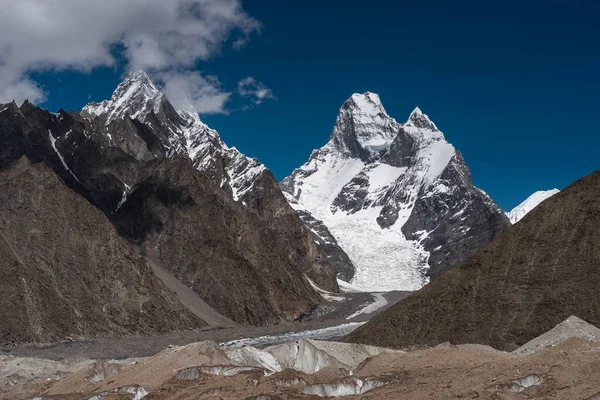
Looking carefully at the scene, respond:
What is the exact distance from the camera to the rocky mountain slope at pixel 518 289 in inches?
2128

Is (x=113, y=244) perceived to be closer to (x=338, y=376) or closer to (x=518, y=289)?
(x=518, y=289)

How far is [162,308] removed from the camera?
4318 inches

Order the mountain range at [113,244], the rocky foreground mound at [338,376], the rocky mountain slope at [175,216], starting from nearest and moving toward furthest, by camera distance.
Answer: the rocky foreground mound at [338,376] < the mountain range at [113,244] < the rocky mountain slope at [175,216]

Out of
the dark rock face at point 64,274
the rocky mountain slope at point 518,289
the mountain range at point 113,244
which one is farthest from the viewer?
the mountain range at point 113,244

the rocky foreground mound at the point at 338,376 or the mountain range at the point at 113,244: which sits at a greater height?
the mountain range at the point at 113,244

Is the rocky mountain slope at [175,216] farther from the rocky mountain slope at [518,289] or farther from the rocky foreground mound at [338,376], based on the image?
the rocky foreground mound at [338,376]

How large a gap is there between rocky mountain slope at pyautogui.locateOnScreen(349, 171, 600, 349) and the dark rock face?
47.9 meters

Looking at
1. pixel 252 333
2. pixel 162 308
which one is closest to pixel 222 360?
pixel 162 308

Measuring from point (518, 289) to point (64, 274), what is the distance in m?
72.2

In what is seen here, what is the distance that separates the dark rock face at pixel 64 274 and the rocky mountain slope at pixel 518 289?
4794cm

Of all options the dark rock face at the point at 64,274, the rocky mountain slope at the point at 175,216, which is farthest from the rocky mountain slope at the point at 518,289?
the rocky mountain slope at the point at 175,216

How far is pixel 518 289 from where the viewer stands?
58.1 metres

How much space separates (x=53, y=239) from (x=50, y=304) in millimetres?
17906

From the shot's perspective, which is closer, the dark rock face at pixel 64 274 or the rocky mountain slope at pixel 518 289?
the rocky mountain slope at pixel 518 289
